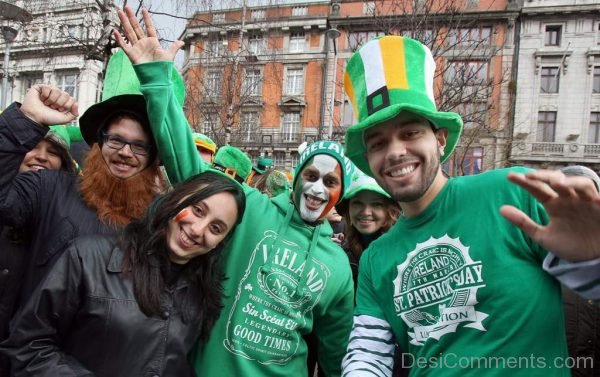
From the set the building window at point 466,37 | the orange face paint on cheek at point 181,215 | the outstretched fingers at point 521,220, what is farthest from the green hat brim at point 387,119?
the building window at point 466,37

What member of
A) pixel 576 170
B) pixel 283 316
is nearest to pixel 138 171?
pixel 283 316

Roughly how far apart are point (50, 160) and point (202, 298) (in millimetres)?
1378

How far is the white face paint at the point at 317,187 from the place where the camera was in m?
2.23

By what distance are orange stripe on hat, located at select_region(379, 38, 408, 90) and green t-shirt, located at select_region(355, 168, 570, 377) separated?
49 centimetres

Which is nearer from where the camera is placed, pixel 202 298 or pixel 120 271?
pixel 120 271

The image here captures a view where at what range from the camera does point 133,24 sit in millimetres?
1914

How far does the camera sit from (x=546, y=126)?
79.5 feet

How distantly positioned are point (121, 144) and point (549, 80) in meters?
28.6

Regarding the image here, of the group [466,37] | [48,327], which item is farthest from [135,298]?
[466,37]

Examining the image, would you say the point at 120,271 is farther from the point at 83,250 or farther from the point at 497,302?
the point at 497,302

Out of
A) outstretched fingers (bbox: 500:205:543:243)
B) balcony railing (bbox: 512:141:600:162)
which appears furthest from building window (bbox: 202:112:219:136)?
balcony railing (bbox: 512:141:600:162)

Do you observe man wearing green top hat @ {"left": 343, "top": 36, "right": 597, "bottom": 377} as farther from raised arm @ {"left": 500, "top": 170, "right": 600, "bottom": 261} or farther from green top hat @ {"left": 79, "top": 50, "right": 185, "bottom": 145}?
green top hat @ {"left": 79, "top": 50, "right": 185, "bottom": 145}

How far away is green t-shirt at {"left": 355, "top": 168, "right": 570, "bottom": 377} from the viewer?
1349 mm

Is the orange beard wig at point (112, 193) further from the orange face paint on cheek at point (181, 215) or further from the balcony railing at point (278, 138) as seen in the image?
the balcony railing at point (278, 138)
